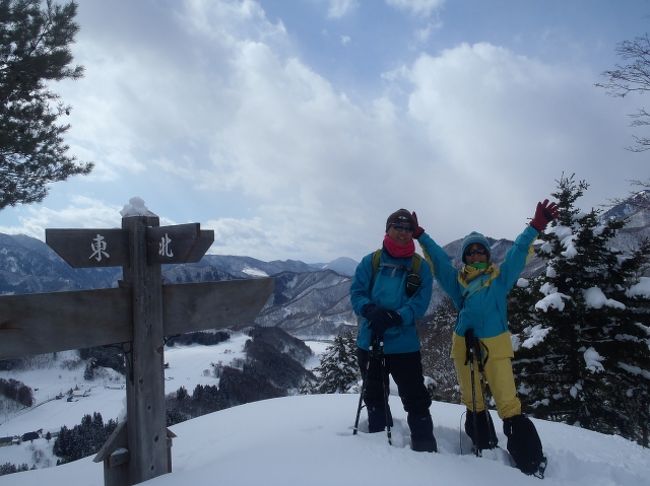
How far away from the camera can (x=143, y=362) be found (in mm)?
2789

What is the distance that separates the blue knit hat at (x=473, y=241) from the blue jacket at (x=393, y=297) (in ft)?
1.44

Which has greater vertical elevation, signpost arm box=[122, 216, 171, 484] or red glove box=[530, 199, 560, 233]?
red glove box=[530, 199, 560, 233]

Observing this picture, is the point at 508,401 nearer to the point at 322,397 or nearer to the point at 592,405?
the point at 322,397

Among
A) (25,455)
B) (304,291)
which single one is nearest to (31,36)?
(25,455)

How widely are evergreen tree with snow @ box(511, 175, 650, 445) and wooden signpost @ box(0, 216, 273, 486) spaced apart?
7266 millimetres

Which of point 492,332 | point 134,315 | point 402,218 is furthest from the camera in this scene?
point 402,218

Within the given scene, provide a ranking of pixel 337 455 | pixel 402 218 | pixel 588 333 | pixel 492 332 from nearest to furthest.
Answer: pixel 337 455 < pixel 492 332 < pixel 402 218 < pixel 588 333

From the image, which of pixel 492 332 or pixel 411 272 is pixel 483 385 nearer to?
pixel 492 332

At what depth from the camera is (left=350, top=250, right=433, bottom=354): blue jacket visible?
3.47 m

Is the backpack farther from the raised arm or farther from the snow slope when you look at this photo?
the snow slope

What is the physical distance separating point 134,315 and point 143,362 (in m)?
0.34

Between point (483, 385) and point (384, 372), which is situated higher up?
point (384, 372)

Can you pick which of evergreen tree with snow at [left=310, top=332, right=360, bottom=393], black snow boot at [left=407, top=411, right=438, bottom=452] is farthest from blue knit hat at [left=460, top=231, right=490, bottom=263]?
evergreen tree with snow at [left=310, top=332, right=360, bottom=393]

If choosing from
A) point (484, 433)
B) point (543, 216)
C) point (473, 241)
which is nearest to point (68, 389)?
point (484, 433)
